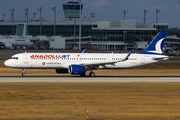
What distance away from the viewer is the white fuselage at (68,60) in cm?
4691

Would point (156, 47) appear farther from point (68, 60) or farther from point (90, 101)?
point (90, 101)

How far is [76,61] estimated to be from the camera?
48125mm

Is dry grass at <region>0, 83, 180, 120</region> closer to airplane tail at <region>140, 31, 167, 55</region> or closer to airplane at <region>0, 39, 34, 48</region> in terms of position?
airplane tail at <region>140, 31, 167, 55</region>

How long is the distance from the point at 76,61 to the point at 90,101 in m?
21.0

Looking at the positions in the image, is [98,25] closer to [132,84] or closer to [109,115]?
[132,84]

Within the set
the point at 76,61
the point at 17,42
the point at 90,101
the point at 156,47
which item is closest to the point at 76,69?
the point at 76,61

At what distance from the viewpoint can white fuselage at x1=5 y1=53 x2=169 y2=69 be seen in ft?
154

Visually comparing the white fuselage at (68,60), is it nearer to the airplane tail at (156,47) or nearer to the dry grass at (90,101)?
the airplane tail at (156,47)

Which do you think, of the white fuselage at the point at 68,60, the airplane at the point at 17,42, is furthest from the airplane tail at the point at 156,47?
the airplane at the point at 17,42

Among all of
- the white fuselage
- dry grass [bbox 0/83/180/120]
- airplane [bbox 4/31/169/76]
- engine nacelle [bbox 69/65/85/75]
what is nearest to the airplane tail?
airplane [bbox 4/31/169/76]

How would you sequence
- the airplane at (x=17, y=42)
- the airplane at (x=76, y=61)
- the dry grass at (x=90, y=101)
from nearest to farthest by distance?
the dry grass at (x=90, y=101) → the airplane at (x=76, y=61) → the airplane at (x=17, y=42)

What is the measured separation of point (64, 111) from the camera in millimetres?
23469

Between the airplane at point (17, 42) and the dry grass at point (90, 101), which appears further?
the airplane at point (17, 42)

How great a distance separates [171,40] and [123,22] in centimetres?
4239
